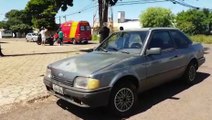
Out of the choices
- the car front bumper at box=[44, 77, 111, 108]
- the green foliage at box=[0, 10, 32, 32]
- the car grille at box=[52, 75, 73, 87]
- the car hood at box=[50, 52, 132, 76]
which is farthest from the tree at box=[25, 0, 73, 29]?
the car front bumper at box=[44, 77, 111, 108]

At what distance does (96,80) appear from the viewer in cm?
518

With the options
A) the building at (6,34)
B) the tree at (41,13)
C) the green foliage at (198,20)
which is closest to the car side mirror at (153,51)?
the tree at (41,13)

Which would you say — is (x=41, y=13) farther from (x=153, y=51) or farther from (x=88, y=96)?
(x=88, y=96)

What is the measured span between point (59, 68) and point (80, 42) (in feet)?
89.8

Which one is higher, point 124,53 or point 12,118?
point 124,53

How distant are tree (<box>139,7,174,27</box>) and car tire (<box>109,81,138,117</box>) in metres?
74.4

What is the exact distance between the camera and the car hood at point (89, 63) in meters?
5.41

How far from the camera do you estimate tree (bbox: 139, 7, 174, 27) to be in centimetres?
7894

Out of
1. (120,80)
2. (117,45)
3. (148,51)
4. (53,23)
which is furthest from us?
(53,23)

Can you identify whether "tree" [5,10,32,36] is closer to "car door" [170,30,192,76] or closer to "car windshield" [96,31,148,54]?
"car door" [170,30,192,76]

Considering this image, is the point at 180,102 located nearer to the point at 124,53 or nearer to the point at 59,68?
the point at 124,53

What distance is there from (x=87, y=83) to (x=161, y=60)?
7.10 feet

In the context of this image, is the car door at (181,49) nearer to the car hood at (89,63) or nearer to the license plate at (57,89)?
the car hood at (89,63)

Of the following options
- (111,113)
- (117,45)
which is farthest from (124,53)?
(111,113)
